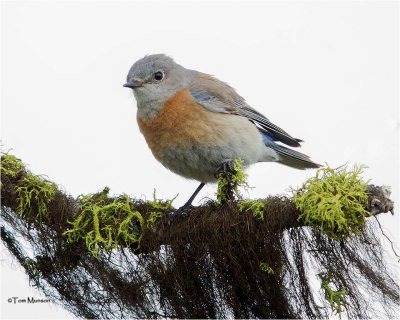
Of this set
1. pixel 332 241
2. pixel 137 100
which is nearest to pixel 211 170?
pixel 137 100

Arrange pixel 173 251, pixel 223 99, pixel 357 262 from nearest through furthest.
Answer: pixel 357 262, pixel 173 251, pixel 223 99

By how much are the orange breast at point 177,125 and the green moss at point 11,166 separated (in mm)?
1639

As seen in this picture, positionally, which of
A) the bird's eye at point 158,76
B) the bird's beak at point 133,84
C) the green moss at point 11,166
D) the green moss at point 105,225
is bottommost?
the green moss at point 105,225

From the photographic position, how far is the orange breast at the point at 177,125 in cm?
675

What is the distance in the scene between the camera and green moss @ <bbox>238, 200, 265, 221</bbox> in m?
5.14

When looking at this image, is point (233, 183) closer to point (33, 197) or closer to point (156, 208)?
point (156, 208)

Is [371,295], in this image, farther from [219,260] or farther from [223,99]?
[223,99]

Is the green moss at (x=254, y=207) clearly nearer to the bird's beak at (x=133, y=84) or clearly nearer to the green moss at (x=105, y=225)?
the green moss at (x=105, y=225)

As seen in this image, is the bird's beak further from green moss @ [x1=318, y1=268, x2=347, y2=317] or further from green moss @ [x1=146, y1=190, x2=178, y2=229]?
green moss @ [x1=318, y1=268, x2=347, y2=317]

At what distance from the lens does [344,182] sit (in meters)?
5.02

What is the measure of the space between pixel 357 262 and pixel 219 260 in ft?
3.10

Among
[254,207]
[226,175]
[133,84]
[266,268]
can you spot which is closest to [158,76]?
[133,84]

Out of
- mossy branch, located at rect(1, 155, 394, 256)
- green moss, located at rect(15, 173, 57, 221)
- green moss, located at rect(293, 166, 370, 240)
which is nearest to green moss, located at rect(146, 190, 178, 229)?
mossy branch, located at rect(1, 155, 394, 256)

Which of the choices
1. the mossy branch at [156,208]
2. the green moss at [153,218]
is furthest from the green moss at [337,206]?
the green moss at [153,218]
